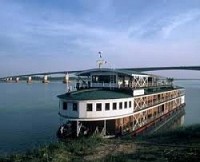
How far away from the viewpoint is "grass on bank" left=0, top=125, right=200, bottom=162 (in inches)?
616

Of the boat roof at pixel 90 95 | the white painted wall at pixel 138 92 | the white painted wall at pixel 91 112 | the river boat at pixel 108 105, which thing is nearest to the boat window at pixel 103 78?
the river boat at pixel 108 105

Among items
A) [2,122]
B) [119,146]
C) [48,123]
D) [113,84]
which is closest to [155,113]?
[113,84]

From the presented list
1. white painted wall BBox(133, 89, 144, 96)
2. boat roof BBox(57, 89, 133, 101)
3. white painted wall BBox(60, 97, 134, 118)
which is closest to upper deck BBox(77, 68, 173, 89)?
white painted wall BBox(133, 89, 144, 96)

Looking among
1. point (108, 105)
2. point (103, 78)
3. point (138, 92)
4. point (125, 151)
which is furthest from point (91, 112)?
point (125, 151)

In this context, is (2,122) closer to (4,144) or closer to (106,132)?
(4,144)

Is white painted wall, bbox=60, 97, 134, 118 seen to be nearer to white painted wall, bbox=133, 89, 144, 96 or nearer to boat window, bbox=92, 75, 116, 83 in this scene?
white painted wall, bbox=133, 89, 144, 96

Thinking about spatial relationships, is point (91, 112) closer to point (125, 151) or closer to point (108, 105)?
point (108, 105)

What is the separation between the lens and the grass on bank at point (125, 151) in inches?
616

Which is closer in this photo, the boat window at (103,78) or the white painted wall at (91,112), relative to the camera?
the white painted wall at (91,112)

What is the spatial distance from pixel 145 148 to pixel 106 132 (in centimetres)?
1086

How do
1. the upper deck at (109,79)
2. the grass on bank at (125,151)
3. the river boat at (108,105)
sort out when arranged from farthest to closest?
the upper deck at (109,79) → the river boat at (108,105) → the grass on bank at (125,151)

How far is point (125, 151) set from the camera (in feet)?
57.2

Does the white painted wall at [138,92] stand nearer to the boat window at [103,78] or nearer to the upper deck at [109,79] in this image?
the upper deck at [109,79]

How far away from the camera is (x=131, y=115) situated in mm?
30906
